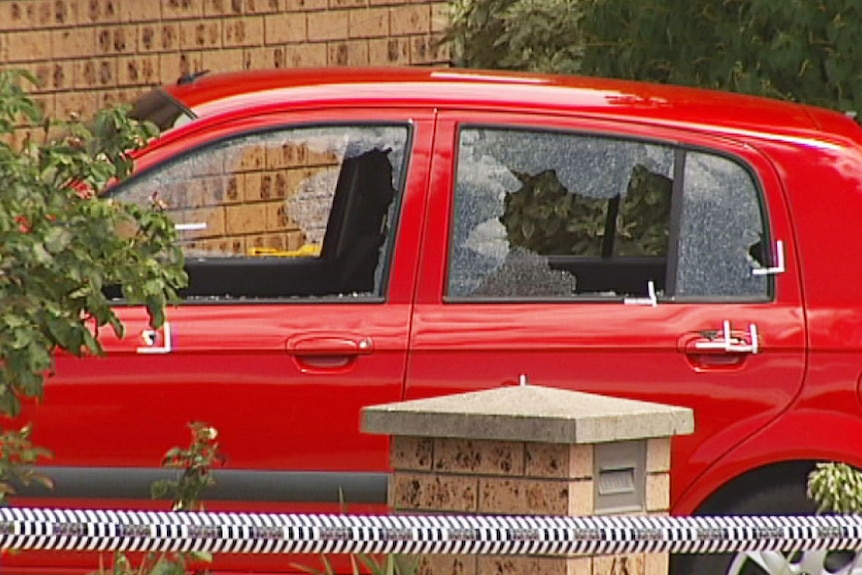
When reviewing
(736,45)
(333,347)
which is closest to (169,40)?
(736,45)

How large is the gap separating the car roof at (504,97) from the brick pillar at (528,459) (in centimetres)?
190

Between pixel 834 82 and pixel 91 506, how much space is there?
392 centimetres

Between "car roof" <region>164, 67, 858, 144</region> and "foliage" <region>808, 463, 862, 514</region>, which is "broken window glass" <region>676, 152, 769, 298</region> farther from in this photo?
"foliage" <region>808, 463, 862, 514</region>

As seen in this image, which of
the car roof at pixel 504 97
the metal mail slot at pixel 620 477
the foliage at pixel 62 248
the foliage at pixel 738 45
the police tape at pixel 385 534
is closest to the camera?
the police tape at pixel 385 534

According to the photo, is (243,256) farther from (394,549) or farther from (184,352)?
(394,549)

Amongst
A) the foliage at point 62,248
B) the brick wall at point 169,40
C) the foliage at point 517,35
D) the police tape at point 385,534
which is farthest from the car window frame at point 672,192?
the brick wall at point 169,40

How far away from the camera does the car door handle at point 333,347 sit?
721 centimetres

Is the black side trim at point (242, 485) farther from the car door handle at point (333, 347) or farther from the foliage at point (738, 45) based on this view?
the foliage at point (738, 45)

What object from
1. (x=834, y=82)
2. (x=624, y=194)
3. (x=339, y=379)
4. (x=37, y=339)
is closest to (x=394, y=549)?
(x=37, y=339)

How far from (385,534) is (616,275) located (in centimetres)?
300

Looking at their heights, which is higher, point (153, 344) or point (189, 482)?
point (153, 344)

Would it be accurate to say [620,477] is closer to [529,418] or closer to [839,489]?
[529,418]

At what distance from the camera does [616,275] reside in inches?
297

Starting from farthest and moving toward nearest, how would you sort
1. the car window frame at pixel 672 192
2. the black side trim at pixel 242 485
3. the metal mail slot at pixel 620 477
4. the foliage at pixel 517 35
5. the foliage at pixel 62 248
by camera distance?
1. the foliage at pixel 517 35
2. the car window frame at pixel 672 192
3. the black side trim at pixel 242 485
4. the foliage at pixel 62 248
5. the metal mail slot at pixel 620 477
